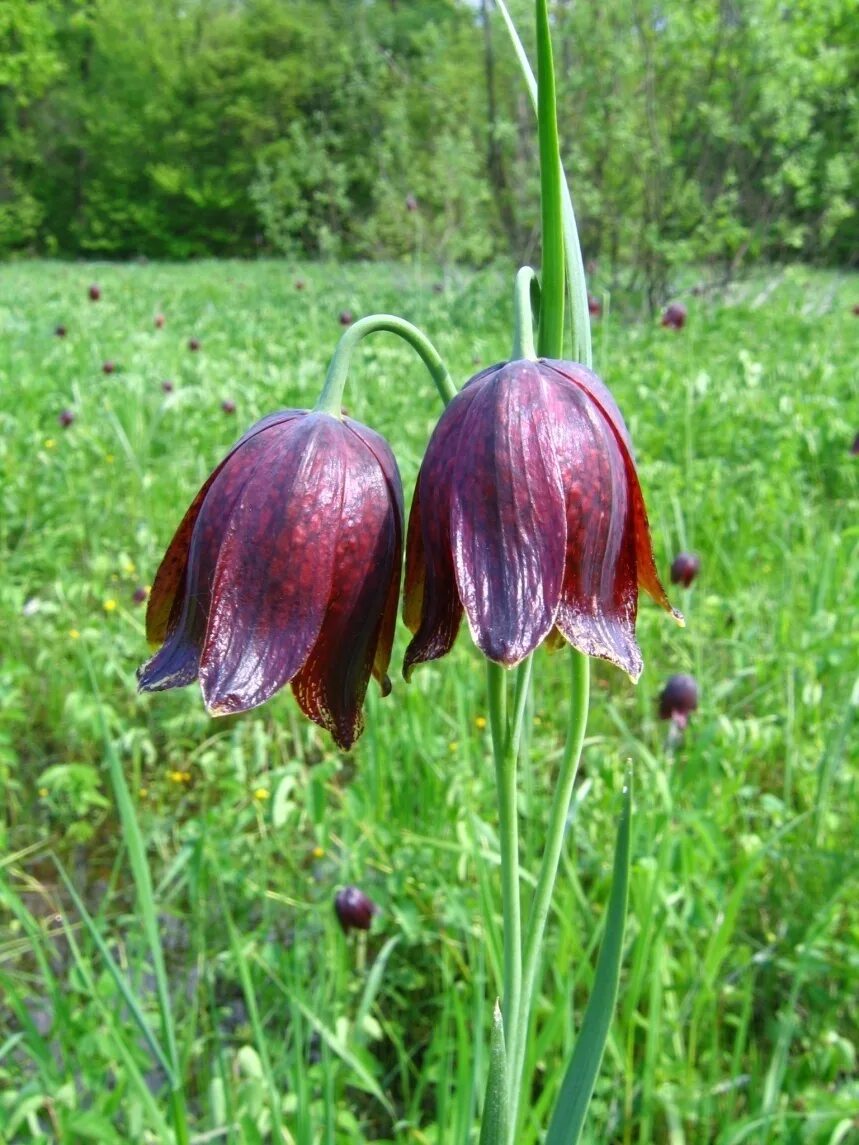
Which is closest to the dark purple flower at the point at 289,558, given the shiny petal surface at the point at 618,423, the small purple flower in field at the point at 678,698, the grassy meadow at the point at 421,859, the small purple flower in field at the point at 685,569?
the shiny petal surface at the point at 618,423

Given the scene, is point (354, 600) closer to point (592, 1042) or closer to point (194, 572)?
point (194, 572)

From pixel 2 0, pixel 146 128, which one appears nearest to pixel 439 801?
pixel 2 0

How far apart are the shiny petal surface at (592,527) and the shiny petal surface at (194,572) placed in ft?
0.53

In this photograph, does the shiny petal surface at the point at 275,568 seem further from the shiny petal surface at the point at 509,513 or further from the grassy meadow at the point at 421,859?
the grassy meadow at the point at 421,859

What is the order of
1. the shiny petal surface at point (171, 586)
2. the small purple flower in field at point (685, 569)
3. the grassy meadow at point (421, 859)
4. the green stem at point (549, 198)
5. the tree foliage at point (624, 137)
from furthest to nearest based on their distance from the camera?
the tree foliage at point (624, 137) < the small purple flower in field at point (685, 569) < the grassy meadow at point (421, 859) < the shiny petal surface at point (171, 586) < the green stem at point (549, 198)

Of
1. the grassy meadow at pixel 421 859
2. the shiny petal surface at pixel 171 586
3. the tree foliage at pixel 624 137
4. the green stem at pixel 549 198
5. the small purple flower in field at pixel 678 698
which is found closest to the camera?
the green stem at pixel 549 198

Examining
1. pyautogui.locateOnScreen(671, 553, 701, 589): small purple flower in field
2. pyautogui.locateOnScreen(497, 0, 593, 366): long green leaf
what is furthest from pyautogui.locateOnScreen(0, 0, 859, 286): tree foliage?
pyautogui.locateOnScreen(497, 0, 593, 366): long green leaf

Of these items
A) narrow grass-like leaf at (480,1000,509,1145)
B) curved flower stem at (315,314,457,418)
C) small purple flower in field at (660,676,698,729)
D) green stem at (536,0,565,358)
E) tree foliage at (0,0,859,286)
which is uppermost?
tree foliage at (0,0,859,286)

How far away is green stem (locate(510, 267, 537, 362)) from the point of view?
0.48 metres

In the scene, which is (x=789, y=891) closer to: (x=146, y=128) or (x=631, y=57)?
(x=631, y=57)

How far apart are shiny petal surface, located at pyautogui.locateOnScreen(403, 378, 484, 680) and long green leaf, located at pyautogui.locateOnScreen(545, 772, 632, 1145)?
0.45 ft

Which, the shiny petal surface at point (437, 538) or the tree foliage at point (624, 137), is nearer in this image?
the shiny petal surface at point (437, 538)

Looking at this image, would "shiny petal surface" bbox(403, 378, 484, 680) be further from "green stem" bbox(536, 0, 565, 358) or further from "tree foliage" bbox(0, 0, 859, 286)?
"tree foliage" bbox(0, 0, 859, 286)

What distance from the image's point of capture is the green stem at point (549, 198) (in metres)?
0.43
